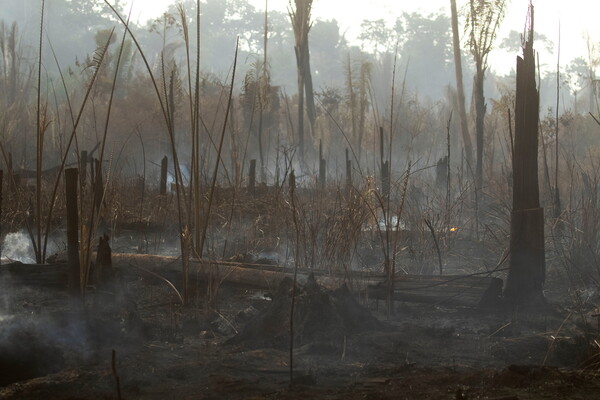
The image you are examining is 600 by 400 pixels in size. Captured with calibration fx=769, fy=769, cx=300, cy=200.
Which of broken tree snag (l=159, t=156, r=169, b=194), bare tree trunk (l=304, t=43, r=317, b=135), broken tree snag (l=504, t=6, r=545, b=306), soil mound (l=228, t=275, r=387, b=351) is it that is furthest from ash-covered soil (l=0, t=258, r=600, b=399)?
bare tree trunk (l=304, t=43, r=317, b=135)

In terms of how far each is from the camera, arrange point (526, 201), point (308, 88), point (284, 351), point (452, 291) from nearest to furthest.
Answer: point (284, 351) < point (526, 201) < point (452, 291) < point (308, 88)

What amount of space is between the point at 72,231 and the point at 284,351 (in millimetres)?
921

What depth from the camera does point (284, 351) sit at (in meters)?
2.82

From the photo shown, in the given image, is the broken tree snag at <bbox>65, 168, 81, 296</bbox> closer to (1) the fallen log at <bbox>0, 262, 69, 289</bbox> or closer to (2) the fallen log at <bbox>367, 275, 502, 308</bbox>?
(1) the fallen log at <bbox>0, 262, 69, 289</bbox>

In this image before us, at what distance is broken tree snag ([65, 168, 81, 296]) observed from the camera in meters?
2.90

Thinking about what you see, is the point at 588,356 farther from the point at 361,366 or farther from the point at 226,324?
the point at 226,324

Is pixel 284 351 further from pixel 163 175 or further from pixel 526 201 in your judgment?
pixel 163 175

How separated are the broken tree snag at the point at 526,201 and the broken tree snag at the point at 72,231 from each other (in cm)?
185

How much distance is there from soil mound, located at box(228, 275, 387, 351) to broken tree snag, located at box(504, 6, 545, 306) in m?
0.75

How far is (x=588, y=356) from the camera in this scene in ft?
8.57

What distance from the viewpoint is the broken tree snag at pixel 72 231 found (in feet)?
9.50

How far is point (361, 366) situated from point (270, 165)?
10.8 meters

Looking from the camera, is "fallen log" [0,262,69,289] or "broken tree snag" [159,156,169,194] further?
"broken tree snag" [159,156,169,194]

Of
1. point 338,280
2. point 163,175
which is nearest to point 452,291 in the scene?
point 338,280
